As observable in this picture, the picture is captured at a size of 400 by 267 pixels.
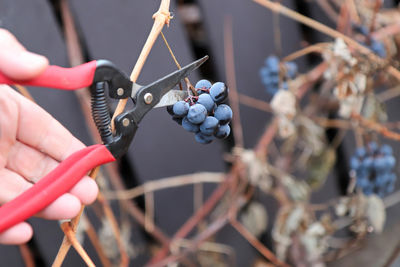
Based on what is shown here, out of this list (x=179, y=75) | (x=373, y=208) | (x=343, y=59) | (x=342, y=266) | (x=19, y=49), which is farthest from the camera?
(x=342, y=266)

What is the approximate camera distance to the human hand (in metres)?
0.45

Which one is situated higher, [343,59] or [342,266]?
[343,59]

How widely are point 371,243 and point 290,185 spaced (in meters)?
0.36

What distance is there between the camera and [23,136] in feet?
1.71

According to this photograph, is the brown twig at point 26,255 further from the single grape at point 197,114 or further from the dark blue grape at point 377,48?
the dark blue grape at point 377,48

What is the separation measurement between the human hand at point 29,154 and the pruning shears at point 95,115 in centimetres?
1

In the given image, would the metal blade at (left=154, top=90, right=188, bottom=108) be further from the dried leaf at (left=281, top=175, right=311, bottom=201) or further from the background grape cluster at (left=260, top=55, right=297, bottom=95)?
the dried leaf at (left=281, top=175, right=311, bottom=201)

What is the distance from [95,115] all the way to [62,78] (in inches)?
2.1

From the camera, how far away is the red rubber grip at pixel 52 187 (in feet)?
1.39

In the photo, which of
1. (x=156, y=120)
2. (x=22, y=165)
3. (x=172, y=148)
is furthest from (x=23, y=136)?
(x=172, y=148)

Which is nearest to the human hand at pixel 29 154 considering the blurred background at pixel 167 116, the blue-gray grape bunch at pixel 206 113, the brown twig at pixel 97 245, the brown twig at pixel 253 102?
the blue-gray grape bunch at pixel 206 113

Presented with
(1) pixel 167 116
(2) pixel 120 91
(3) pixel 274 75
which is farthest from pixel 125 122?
(3) pixel 274 75

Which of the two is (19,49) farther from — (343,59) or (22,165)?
(343,59)

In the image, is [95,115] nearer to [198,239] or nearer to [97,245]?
[97,245]
